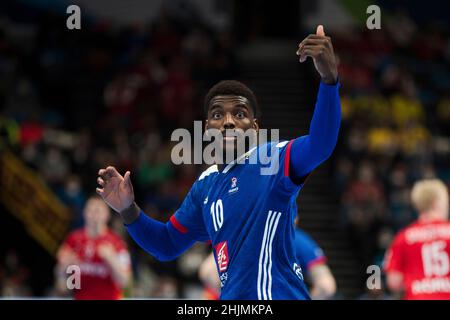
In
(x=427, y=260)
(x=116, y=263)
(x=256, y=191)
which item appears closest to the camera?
(x=256, y=191)

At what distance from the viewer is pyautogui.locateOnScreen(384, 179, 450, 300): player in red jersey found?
6.25m

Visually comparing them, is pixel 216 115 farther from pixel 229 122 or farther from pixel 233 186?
pixel 233 186

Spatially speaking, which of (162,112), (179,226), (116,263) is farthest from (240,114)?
(162,112)

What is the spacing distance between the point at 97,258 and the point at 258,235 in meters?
4.63

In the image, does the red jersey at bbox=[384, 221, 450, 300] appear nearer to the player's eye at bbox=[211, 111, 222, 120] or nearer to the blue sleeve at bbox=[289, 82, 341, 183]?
the player's eye at bbox=[211, 111, 222, 120]

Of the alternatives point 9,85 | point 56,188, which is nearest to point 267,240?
point 56,188

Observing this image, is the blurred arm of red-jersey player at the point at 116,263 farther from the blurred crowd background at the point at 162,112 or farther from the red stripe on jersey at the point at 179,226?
the red stripe on jersey at the point at 179,226

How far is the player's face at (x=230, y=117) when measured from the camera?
3.72 metres

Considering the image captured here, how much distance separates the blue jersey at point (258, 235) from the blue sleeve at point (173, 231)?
0.43 meters

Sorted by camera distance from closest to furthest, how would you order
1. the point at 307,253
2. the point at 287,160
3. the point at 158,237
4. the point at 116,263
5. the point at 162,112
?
1. the point at 287,160
2. the point at 158,237
3. the point at 307,253
4. the point at 116,263
5. the point at 162,112

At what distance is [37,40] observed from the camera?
602 inches

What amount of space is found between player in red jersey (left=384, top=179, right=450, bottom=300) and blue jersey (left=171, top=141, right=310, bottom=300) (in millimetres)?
2964

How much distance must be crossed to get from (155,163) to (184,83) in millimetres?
2205

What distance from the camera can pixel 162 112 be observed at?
537 inches
